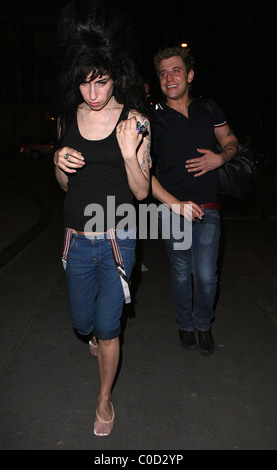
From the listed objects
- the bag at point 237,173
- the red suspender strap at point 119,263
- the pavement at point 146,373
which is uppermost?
the bag at point 237,173

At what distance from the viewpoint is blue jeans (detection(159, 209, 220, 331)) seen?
331 centimetres

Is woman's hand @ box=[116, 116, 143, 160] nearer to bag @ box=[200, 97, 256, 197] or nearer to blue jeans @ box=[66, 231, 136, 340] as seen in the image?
blue jeans @ box=[66, 231, 136, 340]

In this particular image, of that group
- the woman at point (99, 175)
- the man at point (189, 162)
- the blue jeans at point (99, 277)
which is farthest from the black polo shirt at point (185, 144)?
the blue jeans at point (99, 277)

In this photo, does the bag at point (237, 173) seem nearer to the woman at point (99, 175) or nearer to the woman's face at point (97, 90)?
the woman at point (99, 175)

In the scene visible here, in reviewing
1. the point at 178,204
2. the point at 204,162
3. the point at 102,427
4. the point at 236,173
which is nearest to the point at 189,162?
the point at 204,162

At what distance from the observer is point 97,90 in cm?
235

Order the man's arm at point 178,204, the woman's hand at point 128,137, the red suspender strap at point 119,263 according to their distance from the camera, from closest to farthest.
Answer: the woman's hand at point 128,137
the red suspender strap at point 119,263
the man's arm at point 178,204

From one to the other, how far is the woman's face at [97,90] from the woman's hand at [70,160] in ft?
0.98

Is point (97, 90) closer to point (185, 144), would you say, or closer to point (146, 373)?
point (185, 144)

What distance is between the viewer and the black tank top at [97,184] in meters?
2.37

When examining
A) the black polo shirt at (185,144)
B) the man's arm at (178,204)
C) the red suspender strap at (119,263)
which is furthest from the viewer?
the black polo shirt at (185,144)

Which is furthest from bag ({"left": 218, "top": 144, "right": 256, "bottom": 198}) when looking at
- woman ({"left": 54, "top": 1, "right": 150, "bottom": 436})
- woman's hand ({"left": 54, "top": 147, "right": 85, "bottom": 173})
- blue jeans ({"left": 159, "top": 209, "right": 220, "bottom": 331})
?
woman's hand ({"left": 54, "top": 147, "right": 85, "bottom": 173})

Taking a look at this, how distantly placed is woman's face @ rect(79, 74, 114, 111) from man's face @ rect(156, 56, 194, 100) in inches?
38.5

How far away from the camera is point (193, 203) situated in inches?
123
